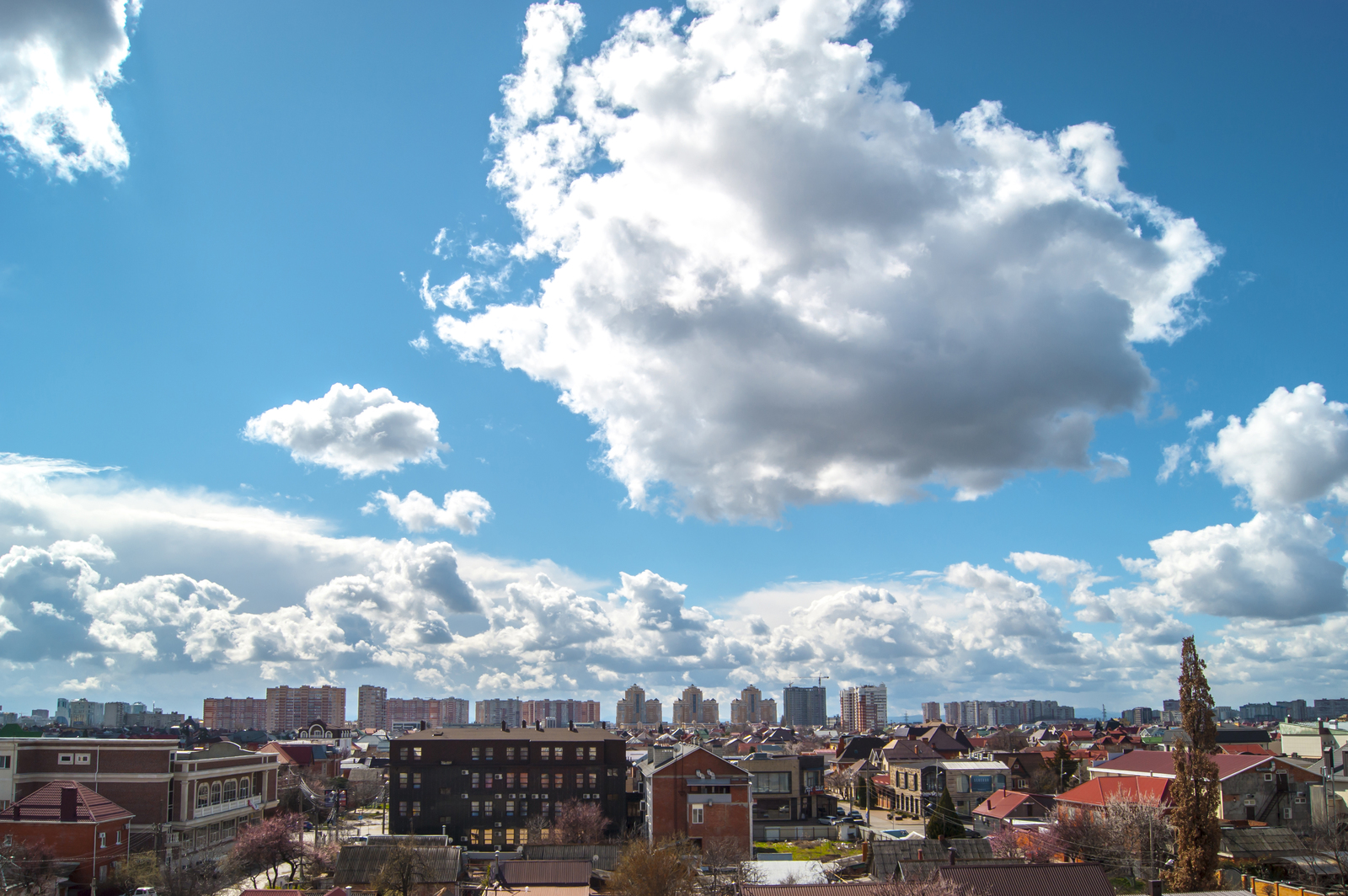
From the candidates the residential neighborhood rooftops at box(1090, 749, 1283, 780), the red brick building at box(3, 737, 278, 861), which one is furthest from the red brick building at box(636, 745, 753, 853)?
the red brick building at box(3, 737, 278, 861)

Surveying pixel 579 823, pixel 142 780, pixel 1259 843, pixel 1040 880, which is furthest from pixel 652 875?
pixel 142 780

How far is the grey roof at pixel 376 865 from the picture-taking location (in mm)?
49969

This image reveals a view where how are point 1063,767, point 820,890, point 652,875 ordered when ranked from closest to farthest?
point 820,890 → point 652,875 → point 1063,767

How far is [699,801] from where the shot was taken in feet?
225

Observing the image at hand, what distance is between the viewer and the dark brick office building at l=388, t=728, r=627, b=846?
74938 mm

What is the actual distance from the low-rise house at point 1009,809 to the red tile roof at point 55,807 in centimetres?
6163

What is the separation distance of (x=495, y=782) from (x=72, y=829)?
102 feet

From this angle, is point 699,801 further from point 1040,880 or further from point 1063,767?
point 1063,767

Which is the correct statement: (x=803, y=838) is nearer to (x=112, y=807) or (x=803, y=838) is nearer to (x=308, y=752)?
(x=112, y=807)

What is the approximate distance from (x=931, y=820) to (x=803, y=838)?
47.6 feet

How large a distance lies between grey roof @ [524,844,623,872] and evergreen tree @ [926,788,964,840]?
889 inches

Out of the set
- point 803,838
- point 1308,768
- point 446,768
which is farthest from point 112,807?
point 1308,768

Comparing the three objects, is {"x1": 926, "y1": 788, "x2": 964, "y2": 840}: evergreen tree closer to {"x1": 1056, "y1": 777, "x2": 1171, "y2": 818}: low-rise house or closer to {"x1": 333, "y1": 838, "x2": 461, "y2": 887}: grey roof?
{"x1": 1056, "y1": 777, "x2": 1171, "y2": 818}: low-rise house

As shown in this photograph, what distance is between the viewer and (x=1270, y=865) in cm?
5262
